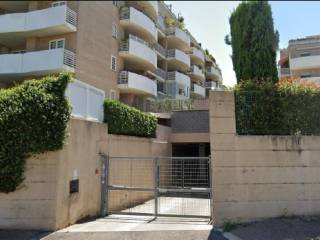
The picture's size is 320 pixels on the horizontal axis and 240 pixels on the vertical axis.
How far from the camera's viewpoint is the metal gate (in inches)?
455

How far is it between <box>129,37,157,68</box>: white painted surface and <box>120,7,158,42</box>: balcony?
4.58ft

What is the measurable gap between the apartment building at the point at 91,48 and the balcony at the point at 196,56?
779 cm

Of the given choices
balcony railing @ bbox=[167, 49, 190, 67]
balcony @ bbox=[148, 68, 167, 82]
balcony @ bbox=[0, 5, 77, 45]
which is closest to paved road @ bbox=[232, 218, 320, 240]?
balcony @ bbox=[0, 5, 77, 45]

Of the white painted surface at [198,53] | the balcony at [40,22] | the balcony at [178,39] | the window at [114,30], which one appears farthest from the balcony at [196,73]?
the balcony at [40,22]

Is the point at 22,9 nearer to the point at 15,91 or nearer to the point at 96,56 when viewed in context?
the point at 96,56

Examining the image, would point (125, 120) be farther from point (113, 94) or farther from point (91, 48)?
point (113, 94)

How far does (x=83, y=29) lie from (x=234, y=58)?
564 inches

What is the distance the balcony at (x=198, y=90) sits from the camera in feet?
137

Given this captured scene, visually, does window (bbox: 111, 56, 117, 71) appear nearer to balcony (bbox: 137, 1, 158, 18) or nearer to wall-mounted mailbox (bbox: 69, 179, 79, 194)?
balcony (bbox: 137, 1, 158, 18)

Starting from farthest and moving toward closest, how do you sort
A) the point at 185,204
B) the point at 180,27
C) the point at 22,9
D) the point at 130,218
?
1. the point at 180,27
2. the point at 22,9
3. the point at 185,204
4. the point at 130,218

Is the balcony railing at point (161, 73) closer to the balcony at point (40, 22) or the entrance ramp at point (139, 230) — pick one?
the balcony at point (40, 22)

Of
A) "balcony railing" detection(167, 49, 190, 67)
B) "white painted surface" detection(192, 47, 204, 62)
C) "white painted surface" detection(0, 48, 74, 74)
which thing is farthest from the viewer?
"white painted surface" detection(192, 47, 204, 62)

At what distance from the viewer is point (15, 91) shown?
9.43 meters

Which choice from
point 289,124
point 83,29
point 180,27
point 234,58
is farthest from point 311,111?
point 180,27
